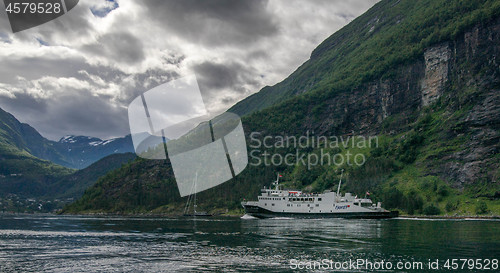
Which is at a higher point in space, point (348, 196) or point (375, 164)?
point (375, 164)

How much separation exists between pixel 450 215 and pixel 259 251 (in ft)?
404

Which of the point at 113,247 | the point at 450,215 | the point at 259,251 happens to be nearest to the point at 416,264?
the point at 259,251

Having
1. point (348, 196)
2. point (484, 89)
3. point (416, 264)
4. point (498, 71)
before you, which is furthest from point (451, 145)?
point (416, 264)

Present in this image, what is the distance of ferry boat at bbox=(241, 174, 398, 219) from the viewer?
13062 centimetres

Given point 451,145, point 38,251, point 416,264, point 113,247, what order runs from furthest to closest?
point 451,145
point 113,247
point 38,251
point 416,264

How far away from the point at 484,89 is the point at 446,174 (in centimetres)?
5310

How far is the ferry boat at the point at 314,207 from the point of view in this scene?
131 meters

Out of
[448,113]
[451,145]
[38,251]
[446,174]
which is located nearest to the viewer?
[38,251]

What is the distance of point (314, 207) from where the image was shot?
136 m

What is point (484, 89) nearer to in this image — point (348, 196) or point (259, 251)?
point (348, 196)

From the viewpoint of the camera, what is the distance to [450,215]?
143 meters

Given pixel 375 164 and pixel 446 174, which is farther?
pixel 375 164

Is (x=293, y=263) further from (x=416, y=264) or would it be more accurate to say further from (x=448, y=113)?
(x=448, y=113)

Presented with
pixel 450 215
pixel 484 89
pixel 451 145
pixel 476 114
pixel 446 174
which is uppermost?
pixel 484 89
